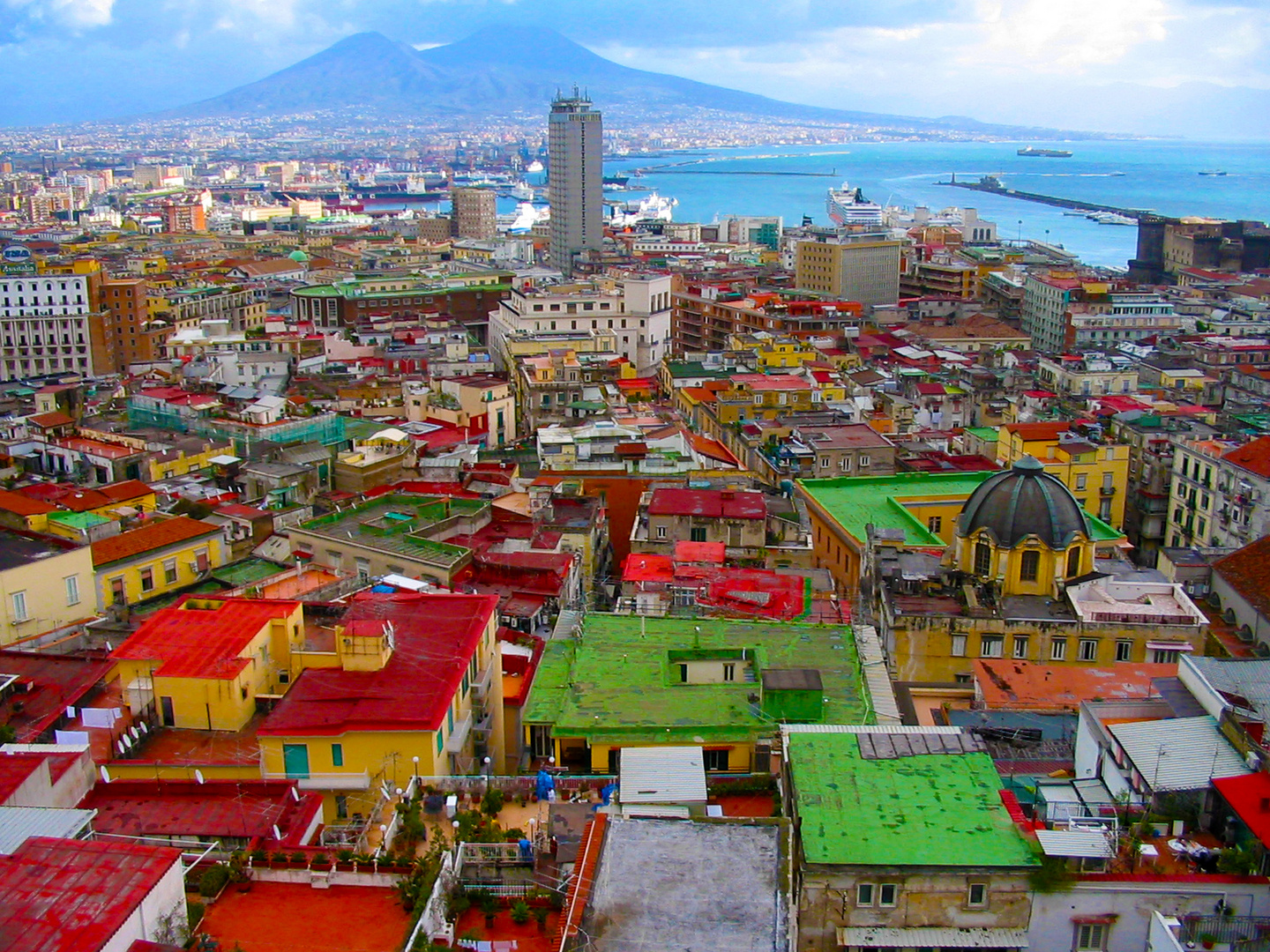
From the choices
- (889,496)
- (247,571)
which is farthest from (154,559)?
(889,496)

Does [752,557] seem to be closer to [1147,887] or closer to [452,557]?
[452,557]

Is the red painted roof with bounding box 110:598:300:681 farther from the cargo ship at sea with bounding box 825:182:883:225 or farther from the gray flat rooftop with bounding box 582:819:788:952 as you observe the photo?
the cargo ship at sea with bounding box 825:182:883:225

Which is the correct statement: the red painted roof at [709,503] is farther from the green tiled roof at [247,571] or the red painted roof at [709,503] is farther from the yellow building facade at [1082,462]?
the yellow building facade at [1082,462]

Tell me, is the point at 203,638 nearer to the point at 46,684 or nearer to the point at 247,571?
the point at 46,684

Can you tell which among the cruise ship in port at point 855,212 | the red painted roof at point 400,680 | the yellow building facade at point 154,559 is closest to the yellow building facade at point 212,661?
the red painted roof at point 400,680

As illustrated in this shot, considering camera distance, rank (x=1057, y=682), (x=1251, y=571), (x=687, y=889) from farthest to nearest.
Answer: (x=1251, y=571) < (x=1057, y=682) < (x=687, y=889)
